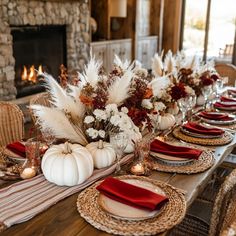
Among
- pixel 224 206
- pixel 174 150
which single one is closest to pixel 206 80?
pixel 174 150

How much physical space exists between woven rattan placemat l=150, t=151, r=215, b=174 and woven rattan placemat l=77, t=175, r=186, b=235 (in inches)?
8.4

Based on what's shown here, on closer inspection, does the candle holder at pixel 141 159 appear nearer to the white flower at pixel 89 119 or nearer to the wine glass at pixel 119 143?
the wine glass at pixel 119 143

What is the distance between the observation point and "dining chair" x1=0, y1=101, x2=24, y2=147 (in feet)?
7.11

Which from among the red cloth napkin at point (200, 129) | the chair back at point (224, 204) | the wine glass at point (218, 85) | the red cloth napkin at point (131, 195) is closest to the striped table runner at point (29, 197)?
the red cloth napkin at point (131, 195)

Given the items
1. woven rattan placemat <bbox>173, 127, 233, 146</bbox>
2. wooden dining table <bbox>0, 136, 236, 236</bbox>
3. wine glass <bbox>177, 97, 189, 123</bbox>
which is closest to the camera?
wooden dining table <bbox>0, 136, 236, 236</bbox>

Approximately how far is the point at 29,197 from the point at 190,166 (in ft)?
2.52

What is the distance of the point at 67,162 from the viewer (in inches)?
56.2

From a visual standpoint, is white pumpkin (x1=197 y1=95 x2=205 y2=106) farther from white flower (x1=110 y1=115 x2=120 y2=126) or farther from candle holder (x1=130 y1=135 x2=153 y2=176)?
white flower (x1=110 y1=115 x2=120 y2=126)

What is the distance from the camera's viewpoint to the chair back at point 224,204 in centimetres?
139

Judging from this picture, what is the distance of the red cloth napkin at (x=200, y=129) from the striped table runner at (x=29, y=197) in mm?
818

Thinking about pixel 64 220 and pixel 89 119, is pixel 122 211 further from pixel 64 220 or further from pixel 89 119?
pixel 89 119

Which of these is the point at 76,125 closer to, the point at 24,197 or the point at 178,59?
the point at 24,197

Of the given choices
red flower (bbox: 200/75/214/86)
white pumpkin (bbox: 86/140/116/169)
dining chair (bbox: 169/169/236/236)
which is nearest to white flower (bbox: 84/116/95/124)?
white pumpkin (bbox: 86/140/116/169)

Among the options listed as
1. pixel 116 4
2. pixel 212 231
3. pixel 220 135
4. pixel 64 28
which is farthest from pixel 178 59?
pixel 116 4
